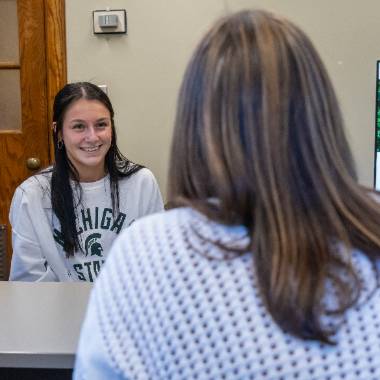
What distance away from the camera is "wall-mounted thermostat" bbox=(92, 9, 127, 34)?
289cm

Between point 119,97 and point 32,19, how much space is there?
0.59 meters

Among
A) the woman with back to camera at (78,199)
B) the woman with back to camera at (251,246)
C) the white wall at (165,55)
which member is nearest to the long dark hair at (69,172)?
the woman with back to camera at (78,199)

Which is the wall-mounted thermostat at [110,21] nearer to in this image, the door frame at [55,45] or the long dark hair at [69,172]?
the door frame at [55,45]

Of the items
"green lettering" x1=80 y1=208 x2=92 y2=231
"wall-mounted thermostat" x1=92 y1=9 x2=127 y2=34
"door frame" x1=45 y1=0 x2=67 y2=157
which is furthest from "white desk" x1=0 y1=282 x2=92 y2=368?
"wall-mounted thermostat" x1=92 y1=9 x2=127 y2=34

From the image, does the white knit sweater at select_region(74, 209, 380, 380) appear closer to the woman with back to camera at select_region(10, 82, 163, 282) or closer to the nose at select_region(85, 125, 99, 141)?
the woman with back to camera at select_region(10, 82, 163, 282)


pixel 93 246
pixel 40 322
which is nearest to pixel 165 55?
pixel 93 246

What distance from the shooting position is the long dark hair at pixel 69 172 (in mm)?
1961

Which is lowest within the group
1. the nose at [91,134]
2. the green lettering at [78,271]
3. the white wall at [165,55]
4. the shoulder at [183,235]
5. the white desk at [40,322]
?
the green lettering at [78,271]

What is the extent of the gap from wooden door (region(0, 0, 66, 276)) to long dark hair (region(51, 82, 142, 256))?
2.83 feet

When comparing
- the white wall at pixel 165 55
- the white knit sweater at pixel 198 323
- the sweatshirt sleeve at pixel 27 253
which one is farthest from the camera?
the white wall at pixel 165 55

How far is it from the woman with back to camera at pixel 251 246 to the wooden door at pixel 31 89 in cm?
237

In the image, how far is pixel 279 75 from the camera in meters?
0.69

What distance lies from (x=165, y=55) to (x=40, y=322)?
1926mm

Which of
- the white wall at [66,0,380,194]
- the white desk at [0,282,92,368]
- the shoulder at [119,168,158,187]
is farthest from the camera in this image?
the white wall at [66,0,380,194]
